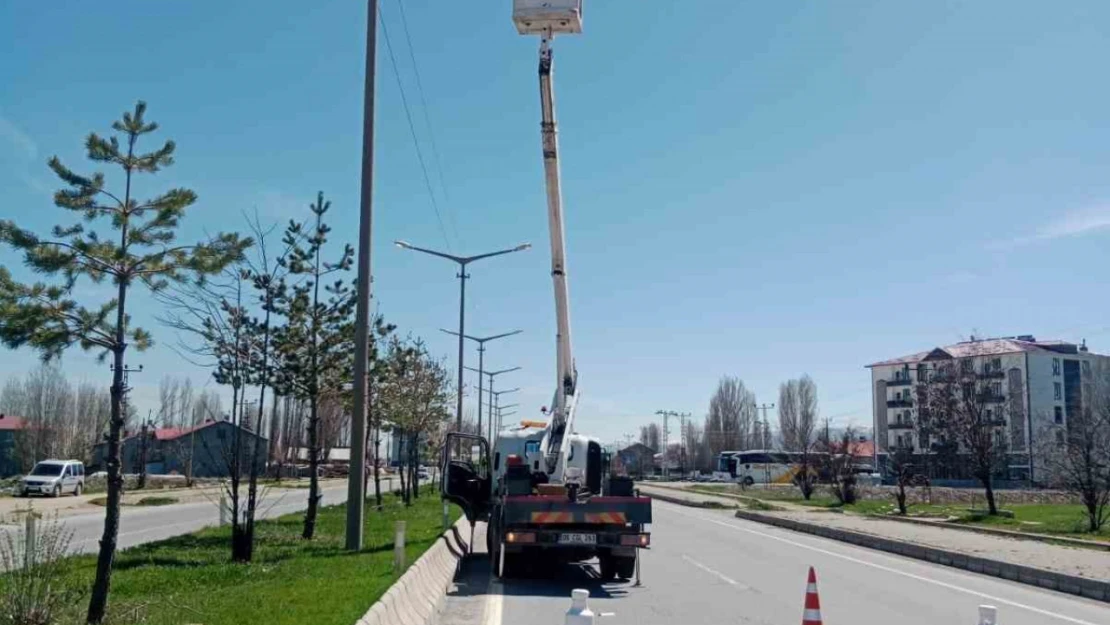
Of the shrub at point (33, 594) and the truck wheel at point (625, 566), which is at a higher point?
the shrub at point (33, 594)

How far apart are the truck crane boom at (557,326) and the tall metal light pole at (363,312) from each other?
3055 mm

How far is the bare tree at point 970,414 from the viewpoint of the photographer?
119 feet

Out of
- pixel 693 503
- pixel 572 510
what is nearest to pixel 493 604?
pixel 572 510

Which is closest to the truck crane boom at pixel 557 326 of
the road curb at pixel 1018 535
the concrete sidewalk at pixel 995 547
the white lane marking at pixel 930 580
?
the white lane marking at pixel 930 580

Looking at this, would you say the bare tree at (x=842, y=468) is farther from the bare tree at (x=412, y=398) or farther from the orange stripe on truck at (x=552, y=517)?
the orange stripe on truck at (x=552, y=517)

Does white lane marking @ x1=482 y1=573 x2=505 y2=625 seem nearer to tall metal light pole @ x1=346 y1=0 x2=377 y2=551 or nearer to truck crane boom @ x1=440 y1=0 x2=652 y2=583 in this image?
truck crane boom @ x1=440 y1=0 x2=652 y2=583

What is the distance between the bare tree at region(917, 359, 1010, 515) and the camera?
1427 inches

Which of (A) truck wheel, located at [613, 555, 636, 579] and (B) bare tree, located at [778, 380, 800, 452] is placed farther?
(B) bare tree, located at [778, 380, 800, 452]

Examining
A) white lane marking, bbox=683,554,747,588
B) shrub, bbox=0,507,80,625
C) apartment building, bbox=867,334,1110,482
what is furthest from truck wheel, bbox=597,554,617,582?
apartment building, bbox=867,334,1110,482

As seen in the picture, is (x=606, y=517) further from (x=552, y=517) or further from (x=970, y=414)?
(x=970, y=414)

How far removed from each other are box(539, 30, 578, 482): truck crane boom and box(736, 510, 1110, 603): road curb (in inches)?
330

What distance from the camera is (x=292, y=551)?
56.8 ft

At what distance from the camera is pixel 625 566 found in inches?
634

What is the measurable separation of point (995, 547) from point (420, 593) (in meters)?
15.9
